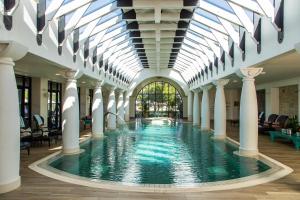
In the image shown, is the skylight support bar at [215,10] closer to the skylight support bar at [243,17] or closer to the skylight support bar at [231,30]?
the skylight support bar at [243,17]

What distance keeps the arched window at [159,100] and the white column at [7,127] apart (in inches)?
1271

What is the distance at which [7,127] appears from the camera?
6168 millimetres

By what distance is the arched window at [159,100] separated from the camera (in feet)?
126

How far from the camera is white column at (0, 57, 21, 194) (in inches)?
240

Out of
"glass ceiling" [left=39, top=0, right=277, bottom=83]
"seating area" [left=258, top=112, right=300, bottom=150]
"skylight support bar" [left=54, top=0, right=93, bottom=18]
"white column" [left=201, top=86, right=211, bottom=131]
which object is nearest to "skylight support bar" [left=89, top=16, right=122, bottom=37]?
"glass ceiling" [left=39, top=0, right=277, bottom=83]

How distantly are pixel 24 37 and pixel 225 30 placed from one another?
7192mm

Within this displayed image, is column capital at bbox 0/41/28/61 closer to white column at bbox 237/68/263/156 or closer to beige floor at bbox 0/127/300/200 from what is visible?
beige floor at bbox 0/127/300/200

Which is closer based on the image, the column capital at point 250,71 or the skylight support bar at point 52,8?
the skylight support bar at point 52,8

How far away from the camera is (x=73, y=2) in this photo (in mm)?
8578

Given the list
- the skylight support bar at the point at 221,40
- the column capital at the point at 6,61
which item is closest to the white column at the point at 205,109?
the skylight support bar at the point at 221,40

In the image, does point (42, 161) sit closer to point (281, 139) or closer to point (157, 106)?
point (281, 139)

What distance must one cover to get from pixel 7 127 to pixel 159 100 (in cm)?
3300

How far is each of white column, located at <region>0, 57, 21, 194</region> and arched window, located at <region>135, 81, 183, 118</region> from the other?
106ft

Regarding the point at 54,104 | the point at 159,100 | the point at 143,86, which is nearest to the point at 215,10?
the point at 54,104
